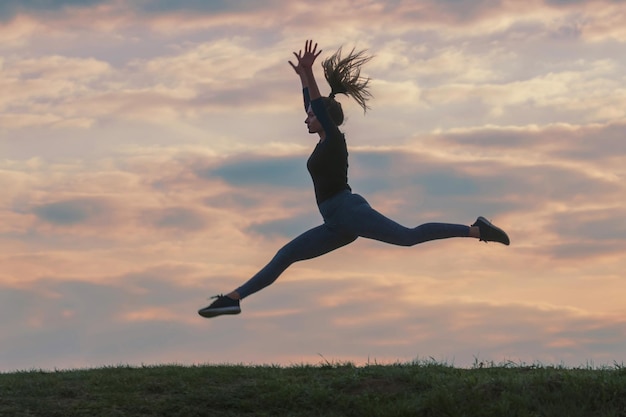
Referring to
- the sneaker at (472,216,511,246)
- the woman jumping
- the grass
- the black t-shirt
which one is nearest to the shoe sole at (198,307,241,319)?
the woman jumping

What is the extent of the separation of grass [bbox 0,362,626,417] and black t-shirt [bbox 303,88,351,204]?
9.04ft

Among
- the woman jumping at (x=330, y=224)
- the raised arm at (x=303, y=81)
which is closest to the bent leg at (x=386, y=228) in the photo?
the woman jumping at (x=330, y=224)

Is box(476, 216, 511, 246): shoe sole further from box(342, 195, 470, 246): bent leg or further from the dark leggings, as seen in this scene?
box(342, 195, 470, 246): bent leg

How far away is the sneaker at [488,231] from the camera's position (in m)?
12.5

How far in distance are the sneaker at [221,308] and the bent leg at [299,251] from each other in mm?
164

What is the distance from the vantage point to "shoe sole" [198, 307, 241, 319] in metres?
12.6

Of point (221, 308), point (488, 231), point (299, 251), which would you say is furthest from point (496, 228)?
point (221, 308)

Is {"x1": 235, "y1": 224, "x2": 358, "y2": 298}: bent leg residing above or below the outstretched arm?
below

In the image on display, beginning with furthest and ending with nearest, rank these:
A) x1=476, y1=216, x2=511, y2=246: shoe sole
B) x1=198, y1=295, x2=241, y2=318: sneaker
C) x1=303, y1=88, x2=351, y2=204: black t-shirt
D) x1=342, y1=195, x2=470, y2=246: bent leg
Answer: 1. x1=198, y1=295, x2=241, y2=318: sneaker
2. x1=476, y1=216, x2=511, y2=246: shoe sole
3. x1=303, y1=88, x2=351, y2=204: black t-shirt
4. x1=342, y1=195, x2=470, y2=246: bent leg

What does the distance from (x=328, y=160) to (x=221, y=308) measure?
240 cm

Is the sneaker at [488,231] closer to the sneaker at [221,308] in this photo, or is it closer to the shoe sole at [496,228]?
the shoe sole at [496,228]

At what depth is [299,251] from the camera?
12602 mm

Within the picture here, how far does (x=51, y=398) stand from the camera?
1332 cm

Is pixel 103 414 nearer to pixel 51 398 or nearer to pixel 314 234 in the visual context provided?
pixel 51 398
